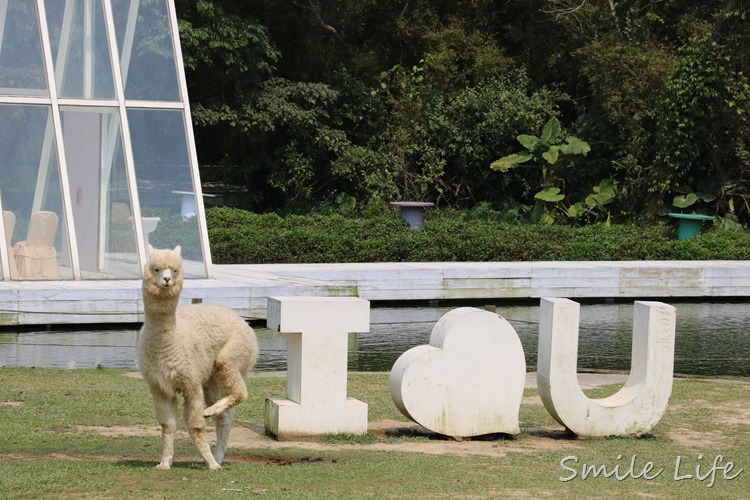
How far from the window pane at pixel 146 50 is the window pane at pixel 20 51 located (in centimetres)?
116

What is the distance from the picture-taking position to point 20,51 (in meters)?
16.2

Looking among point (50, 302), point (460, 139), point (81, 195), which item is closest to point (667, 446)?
point (50, 302)

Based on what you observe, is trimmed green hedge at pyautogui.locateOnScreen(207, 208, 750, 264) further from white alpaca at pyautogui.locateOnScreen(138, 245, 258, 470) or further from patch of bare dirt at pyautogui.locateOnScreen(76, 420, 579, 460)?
white alpaca at pyautogui.locateOnScreen(138, 245, 258, 470)

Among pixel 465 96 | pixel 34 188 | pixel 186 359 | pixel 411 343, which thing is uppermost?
pixel 465 96

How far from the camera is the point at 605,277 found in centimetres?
1906

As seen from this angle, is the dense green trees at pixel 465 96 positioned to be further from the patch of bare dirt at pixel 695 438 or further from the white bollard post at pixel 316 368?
the white bollard post at pixel 316 368

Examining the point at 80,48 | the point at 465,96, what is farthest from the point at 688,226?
the point at 80,48

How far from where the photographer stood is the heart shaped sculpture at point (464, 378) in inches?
315

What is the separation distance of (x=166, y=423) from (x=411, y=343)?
24.8 ft

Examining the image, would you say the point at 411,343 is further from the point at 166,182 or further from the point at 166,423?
the point at 166,423

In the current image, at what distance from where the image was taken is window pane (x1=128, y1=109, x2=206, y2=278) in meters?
16.4

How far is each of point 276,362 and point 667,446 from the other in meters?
5.50

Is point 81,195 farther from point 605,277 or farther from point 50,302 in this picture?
point 605,277

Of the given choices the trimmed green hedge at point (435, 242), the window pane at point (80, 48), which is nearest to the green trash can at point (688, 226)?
the trimmed green hedge at point (435, 242)
